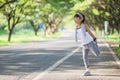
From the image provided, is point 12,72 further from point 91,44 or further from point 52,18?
point 52,18

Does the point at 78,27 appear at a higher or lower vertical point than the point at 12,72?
higher

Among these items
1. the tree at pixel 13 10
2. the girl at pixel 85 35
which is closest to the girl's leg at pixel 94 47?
the girl at pixel 85 35

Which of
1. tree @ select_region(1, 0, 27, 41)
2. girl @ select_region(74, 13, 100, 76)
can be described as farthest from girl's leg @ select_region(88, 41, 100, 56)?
tree @ select_region(1, 0, 27, 41)

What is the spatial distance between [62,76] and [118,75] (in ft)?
5.82

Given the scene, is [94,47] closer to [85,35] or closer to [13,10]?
[85,35]

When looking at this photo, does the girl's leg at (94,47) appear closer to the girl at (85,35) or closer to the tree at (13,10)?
the girl at (85,35)

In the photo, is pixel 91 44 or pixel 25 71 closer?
pixel 91 44

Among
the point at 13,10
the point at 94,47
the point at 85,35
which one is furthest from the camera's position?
the point at 13,10

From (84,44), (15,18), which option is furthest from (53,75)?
(15,18)

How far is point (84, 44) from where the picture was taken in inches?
525

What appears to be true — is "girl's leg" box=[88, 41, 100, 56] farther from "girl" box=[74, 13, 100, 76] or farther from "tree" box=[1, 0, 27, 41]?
"tree" box=[1, 0, 27, 41]

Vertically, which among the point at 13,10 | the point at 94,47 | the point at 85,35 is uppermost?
the point at 13,10

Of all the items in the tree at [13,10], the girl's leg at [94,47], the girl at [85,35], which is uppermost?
the tree at [13,10]

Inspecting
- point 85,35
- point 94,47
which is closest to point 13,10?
point 85,35
